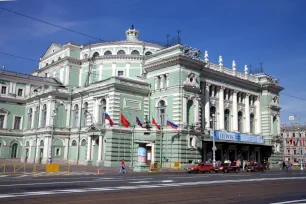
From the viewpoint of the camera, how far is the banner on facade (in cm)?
5527

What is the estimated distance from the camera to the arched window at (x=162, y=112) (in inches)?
2081

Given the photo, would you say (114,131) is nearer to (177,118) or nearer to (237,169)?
(177,118)

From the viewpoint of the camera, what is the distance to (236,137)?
59031 mm

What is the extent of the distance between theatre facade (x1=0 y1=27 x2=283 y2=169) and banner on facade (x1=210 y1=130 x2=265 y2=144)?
0.21m

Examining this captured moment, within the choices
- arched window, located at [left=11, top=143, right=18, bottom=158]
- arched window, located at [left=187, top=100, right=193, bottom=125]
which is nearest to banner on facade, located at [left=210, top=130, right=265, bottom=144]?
arched window, located at [left=187, top=100, right=193, bottom=125]

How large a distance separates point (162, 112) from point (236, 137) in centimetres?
1533

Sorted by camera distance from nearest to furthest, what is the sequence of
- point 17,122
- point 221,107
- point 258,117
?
point 221,107
point 17,122
point 258,117

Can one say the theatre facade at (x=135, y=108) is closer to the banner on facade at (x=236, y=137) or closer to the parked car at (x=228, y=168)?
the banner on facade at (x=236, y=137)

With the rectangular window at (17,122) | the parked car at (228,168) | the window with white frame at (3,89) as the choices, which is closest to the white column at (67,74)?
the window with white frame at (3,89)

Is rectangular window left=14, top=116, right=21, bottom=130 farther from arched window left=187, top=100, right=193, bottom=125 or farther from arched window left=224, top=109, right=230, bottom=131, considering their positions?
arched window left=224, top=109, right=230, bottom=131

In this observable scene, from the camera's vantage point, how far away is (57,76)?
220ft

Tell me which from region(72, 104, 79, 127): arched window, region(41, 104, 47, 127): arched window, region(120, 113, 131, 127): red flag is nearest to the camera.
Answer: region(120, 113, 131, 127): red flag

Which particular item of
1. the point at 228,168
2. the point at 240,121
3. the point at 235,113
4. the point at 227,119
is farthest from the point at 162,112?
the point at 240,121

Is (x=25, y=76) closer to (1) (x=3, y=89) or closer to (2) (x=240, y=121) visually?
(1) (x=3, y=89)
